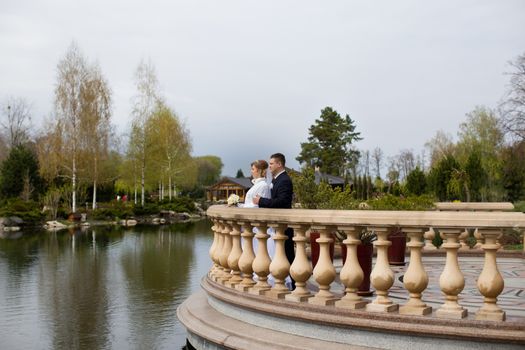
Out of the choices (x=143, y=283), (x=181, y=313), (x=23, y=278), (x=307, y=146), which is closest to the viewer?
(x=181, y=313)

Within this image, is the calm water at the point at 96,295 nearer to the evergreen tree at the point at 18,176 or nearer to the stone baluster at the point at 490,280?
the stone baluster at the point at 490,280

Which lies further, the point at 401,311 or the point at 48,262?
the point at 48,262

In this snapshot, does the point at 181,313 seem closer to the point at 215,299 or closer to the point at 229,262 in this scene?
the point at 215,299

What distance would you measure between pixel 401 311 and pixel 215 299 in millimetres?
2618

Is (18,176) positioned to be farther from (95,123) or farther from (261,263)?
(261,263)

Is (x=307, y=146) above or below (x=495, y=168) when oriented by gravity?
above

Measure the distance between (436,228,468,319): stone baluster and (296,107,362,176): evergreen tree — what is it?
60.0 metres

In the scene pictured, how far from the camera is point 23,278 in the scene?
1438 cm

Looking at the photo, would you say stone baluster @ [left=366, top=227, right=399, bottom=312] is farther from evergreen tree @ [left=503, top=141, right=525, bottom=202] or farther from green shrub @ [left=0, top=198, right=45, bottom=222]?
green shrub @ [left=0, top=198, right=45, bottom=222]

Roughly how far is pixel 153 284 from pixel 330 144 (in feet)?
180

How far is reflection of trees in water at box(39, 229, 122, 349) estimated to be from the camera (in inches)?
324

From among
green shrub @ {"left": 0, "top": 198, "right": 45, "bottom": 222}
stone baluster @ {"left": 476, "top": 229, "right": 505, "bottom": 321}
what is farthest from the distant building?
stone baluster @ {"left": 476, "top": 229, "right": 505, "bottom": 321}

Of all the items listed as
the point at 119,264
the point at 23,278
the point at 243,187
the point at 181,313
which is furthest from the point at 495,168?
the point at 243,187

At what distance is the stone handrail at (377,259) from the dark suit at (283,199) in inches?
22.1
